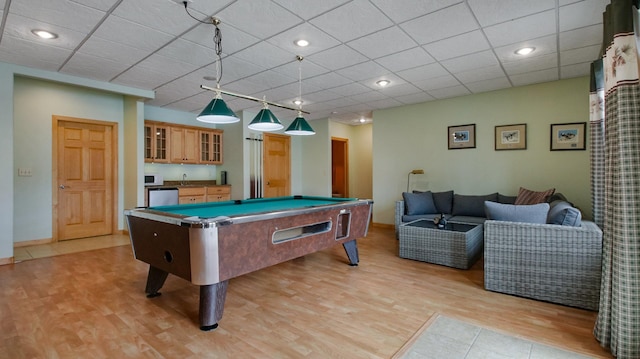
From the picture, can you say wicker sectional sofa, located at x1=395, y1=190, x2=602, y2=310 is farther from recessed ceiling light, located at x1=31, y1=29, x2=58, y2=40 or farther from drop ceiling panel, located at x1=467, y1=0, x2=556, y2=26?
recessed ceiling light, located at x1=31, y1=29, x2=58, y2=40

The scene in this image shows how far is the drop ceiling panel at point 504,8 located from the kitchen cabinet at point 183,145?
5512 millimetres

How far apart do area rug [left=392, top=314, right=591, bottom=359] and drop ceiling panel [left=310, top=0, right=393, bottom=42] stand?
8.36 ft

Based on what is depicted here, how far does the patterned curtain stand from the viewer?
5.74 feet

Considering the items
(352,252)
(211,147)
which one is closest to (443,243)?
(352,252)

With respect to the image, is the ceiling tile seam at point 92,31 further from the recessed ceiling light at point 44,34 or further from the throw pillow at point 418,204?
the throw pillow at point 418,204

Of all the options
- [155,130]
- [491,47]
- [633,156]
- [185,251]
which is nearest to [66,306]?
[185,251]

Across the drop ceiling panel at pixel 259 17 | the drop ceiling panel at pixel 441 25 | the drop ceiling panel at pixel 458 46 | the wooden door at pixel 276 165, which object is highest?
the drop ceiling panel at pixel 458 46

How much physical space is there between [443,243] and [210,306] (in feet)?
8.99

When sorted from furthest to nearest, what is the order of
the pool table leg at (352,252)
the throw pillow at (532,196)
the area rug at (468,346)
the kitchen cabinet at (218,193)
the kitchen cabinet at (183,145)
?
the kitchen cabinet at (218,193), the kitchen cabinet at (183,145), the throw pillow at (532,196), the pool table leg at (352,252), the area rug at (468,346)

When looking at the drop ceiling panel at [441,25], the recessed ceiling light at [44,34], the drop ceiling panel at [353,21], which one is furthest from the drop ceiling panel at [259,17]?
the recessed ceiling light at [44,34]

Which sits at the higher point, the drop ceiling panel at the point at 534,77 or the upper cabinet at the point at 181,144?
the drop ceiling panel at the point at 534,77

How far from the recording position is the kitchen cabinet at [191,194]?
18.9 ft

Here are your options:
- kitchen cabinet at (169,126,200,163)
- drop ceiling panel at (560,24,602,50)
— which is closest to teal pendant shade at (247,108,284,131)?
drop ceiling panel at (560,24,602,50)

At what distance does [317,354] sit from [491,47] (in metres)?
3.43
